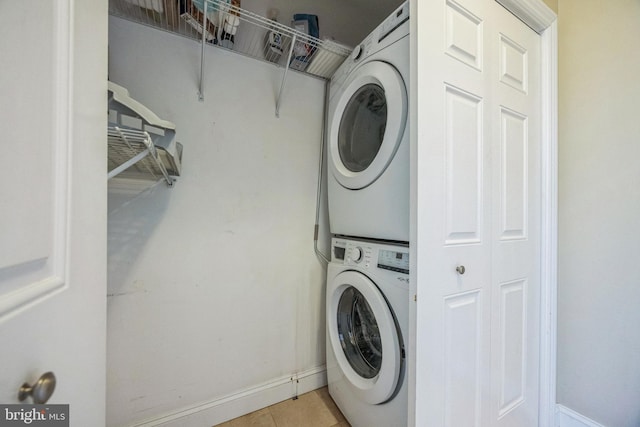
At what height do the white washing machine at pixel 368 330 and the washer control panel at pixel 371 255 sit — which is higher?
the washer control panel at pixel 371 255

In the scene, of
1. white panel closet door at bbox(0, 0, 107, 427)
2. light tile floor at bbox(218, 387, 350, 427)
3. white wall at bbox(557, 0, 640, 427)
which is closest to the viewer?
white panel closet door at bbox(0, 0, 107, 427)

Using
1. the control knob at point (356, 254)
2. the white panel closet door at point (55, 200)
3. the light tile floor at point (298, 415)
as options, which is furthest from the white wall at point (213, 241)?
the white panel closet door at point (55, 200)

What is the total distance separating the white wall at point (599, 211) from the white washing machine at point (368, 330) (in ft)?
3.13

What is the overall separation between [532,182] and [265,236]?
137 centimetres

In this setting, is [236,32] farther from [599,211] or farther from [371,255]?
[599,211]

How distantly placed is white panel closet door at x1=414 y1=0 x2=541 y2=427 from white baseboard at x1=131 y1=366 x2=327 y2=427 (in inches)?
35.0

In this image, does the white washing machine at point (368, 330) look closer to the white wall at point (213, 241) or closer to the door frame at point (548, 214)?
the white wall at point (213, 241)

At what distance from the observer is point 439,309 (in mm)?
765

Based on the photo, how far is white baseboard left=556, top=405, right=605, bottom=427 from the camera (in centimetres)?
108

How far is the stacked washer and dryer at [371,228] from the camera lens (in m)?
0.89

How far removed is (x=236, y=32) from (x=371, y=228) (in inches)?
49.1

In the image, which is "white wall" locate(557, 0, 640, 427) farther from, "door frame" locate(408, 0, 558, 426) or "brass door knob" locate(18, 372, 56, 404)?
"brass door knob" locate(18, 372, 56, 404)

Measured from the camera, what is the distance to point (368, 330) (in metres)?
1.19

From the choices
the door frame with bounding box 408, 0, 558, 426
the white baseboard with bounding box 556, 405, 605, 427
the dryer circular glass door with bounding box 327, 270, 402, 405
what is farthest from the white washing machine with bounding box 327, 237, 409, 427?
the white baseboard with bounding box 556, 405, 605, 427
